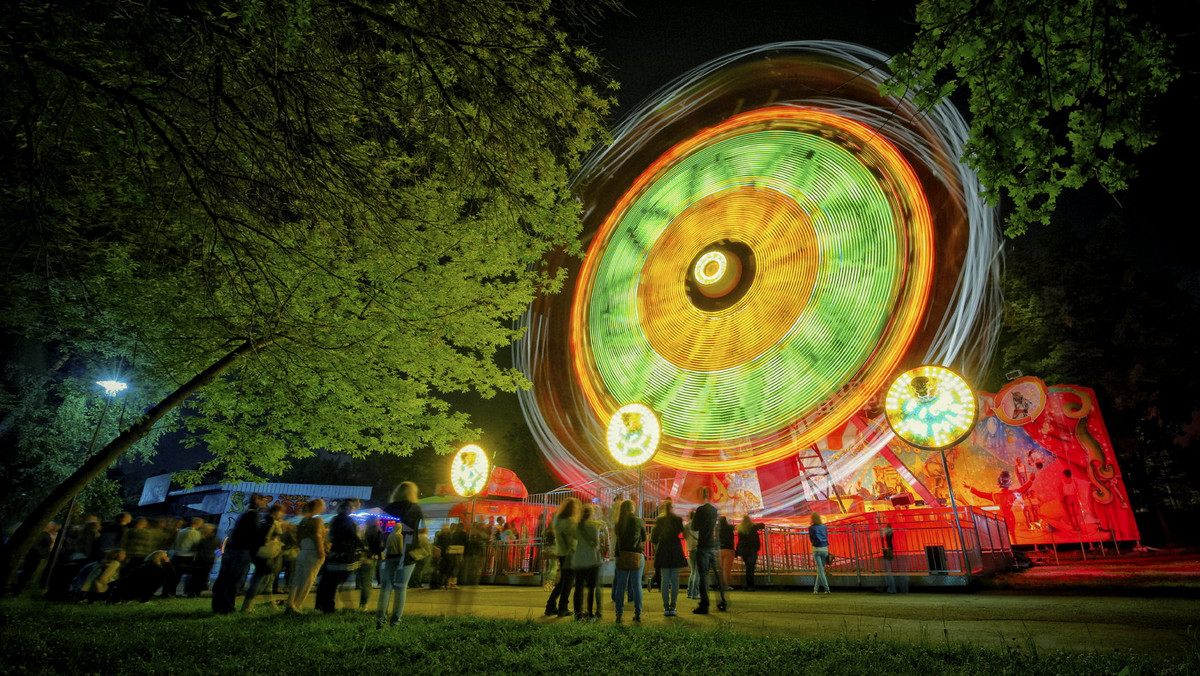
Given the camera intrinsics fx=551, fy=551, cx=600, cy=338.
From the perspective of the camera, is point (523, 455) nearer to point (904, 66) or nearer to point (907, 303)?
point (907, 303)

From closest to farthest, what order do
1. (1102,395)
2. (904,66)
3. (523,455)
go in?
(904,66)
(1102,395)
(523,455)

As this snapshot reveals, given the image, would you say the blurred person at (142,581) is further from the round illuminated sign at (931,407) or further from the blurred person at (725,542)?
the round illuminated sign at (931,407)

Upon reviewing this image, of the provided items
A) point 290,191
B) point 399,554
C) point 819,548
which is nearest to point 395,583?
point 399,554

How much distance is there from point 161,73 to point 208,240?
2523mm

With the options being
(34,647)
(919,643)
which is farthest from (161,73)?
(919,643)

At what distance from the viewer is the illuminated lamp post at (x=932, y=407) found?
33.4ft

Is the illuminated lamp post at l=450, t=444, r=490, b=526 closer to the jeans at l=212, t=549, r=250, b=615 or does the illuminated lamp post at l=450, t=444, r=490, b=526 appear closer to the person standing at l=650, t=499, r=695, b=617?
the jeans at l=212, t=549, r=250, b=615

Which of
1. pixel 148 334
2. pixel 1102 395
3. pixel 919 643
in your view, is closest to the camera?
pixel 919 643

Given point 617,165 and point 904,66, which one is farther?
point 617,165

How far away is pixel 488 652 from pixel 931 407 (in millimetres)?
9596

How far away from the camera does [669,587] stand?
7027 mm

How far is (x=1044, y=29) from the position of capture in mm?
4578

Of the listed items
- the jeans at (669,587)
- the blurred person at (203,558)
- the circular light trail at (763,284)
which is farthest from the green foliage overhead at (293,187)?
the circular light trail at (763,284)

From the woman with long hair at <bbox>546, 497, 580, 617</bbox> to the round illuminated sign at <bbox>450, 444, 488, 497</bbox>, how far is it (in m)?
9.23
